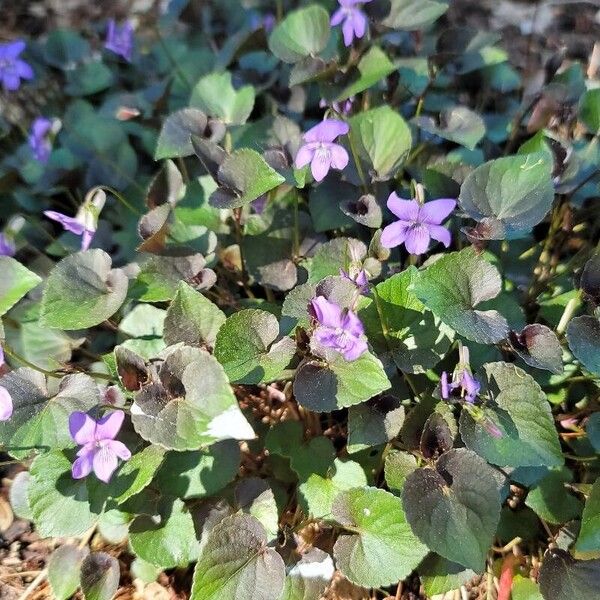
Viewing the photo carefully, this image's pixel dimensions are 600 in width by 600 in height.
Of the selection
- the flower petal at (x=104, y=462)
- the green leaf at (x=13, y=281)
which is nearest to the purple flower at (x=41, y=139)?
the green leaf at (x=13, y=281)

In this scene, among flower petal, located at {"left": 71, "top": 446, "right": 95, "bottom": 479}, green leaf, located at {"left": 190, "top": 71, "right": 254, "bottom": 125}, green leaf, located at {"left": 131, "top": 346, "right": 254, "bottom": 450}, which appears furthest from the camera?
green leaf, located at {"left": 190, "top": 71, "right": 254, "bottom": 125}

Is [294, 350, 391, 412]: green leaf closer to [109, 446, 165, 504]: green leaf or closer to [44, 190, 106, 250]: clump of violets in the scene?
[109, 446, 165, 504]: green leaf

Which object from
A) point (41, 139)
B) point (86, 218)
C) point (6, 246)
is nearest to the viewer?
point (86, 218)

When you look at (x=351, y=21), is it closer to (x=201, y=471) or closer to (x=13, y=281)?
(x=13, y=281)

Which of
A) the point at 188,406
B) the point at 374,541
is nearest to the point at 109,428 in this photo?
the point at 188,406

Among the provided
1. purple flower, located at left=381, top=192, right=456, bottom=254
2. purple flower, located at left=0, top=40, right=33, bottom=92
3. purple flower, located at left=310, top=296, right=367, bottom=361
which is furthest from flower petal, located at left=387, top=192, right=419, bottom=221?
purple flower, located at left=0, top=40, right=33, bottom=92
